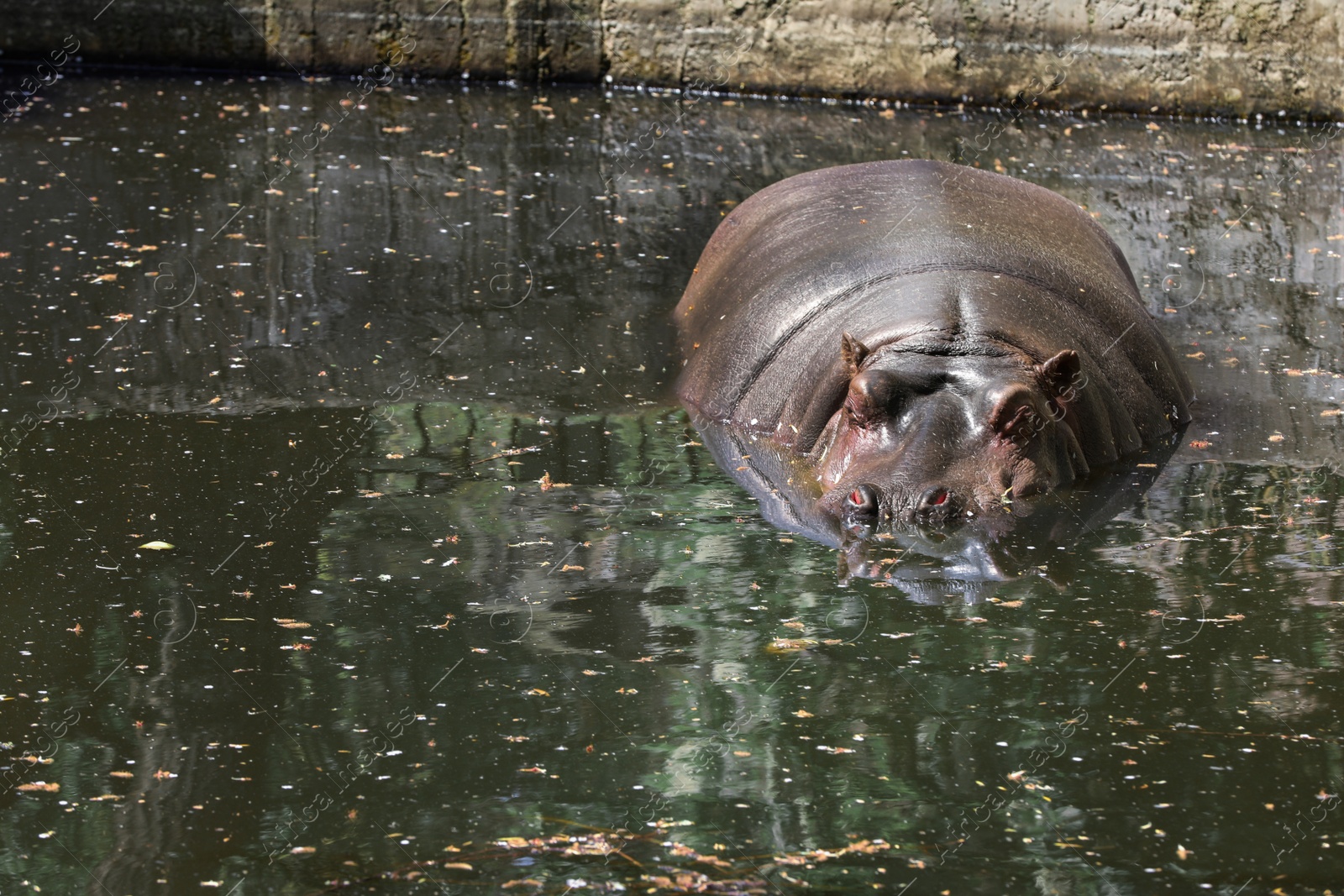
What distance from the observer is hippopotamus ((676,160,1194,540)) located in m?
5.91

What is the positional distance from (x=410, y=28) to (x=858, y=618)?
10.0m

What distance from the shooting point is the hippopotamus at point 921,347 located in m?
5.91

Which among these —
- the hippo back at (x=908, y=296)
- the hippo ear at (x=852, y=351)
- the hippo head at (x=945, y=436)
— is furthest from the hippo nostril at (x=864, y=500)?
the hippo back at (x=908, y=296)

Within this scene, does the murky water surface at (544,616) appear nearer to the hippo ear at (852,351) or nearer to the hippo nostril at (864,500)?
the hippo nostril at (864,500)

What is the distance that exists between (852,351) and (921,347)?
264mm

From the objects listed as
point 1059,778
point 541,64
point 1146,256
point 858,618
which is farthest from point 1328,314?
point 541,64

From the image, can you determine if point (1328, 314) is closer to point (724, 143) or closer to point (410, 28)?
point (724, 143)

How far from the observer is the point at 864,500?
567 cm

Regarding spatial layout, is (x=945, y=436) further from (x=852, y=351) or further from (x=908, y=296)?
(x=908, y=296)

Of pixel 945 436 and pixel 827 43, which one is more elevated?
pixel 945 436

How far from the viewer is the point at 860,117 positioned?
13406mm

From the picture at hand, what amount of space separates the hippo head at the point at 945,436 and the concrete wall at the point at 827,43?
26.8ft

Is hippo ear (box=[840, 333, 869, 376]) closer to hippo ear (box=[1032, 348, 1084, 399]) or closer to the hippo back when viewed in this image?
the hippo back

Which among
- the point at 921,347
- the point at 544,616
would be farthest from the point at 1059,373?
the point at 544,616
